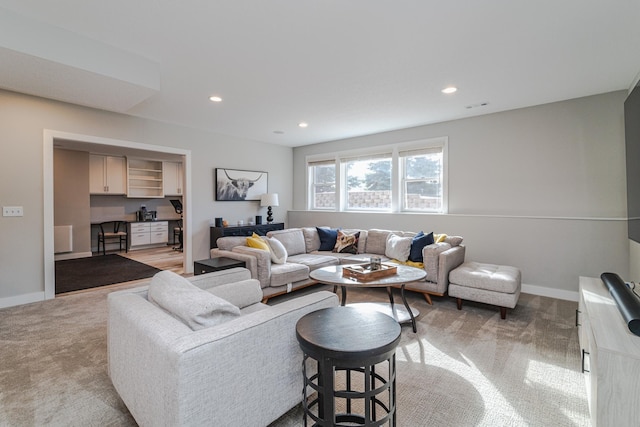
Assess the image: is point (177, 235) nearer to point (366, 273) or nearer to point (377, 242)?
point (377, 242)

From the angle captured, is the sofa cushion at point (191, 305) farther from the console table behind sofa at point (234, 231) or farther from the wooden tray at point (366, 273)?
the console table behind sofa at point (234, 231)

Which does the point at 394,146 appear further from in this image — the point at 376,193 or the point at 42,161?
the point at 42,161

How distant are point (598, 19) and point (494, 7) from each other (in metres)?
0.83

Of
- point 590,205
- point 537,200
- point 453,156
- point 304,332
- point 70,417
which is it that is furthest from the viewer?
point 453,156

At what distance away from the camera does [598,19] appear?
2184 mm

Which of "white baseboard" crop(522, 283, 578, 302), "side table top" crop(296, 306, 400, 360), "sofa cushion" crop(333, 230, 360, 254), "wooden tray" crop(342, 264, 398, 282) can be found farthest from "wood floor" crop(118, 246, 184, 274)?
"white baseboard" crop(522, 283, 578, 302)

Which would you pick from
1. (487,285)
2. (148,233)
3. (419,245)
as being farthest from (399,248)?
(148,233)

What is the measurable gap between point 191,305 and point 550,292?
14.6ft

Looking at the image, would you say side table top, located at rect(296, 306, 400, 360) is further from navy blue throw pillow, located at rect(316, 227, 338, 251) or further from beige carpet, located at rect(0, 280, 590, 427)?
navy blue throw pillow, located at rect(316, 227, 338, 251)

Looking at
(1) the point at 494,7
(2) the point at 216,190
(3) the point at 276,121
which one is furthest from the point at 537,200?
(2) the point at 216,190

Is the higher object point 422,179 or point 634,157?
point 422,179

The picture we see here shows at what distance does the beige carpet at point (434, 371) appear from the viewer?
1751 millimetres

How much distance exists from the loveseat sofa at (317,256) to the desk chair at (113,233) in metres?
4.89

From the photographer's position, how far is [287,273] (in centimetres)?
374
